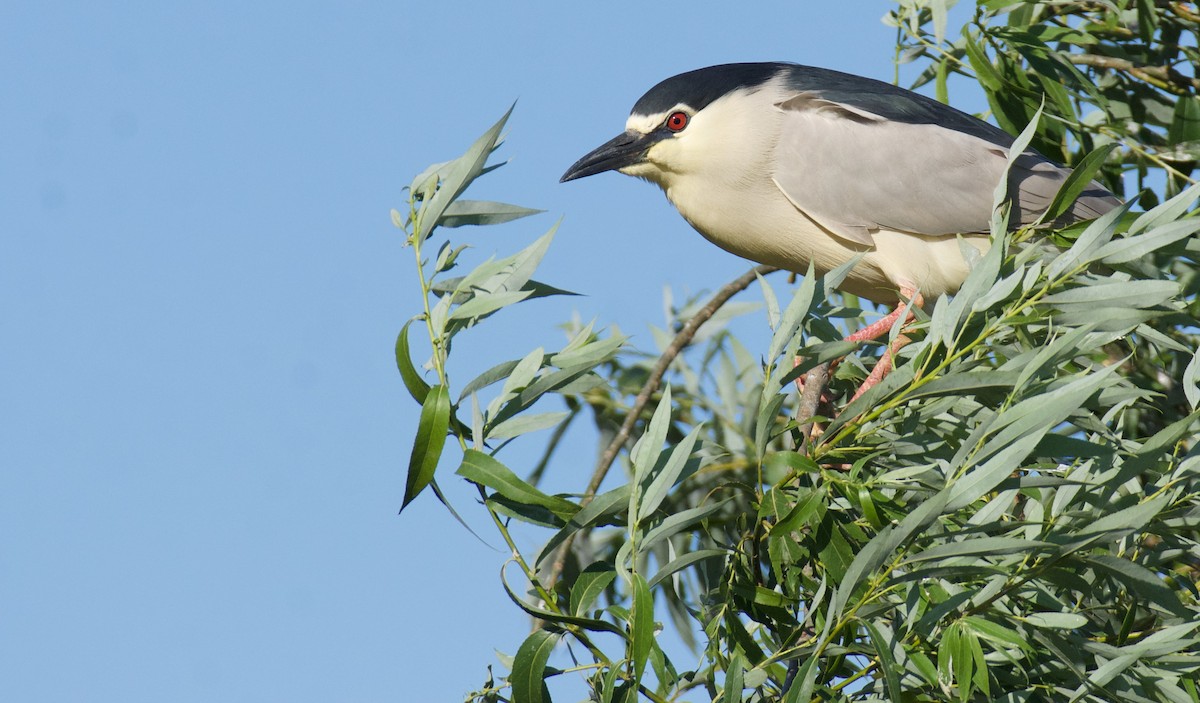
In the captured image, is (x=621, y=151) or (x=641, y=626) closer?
(x=641, y=626)

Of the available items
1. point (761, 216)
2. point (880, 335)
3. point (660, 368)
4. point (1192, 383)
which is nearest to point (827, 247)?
point (761, 216)

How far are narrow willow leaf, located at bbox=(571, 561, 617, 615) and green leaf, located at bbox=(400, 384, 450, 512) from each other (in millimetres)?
230

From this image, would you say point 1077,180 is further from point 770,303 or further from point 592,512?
point 592,512

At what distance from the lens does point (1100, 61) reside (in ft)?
9.71

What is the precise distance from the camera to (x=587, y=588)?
1582mm

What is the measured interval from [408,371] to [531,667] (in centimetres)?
40

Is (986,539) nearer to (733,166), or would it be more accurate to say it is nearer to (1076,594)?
(1076,594)

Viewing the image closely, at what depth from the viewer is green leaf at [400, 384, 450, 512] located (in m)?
1.54

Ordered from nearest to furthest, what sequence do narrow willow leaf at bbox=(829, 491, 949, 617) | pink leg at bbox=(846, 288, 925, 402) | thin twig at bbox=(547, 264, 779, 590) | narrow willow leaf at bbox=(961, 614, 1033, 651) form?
narrow willow leaf at bbox=(829, 491, 949, 617), narrow willow leaf at bbox=(961, 614, 1033, 651), pink leg at bbox=(846, 288, 925, 402), thin twig at bbox=(547, 264, 779, 590)

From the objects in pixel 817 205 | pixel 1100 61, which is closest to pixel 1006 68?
pixel 1100 61

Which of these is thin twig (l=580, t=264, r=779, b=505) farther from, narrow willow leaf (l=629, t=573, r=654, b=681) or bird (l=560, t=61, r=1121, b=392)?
narrow willow leaf (l=629, t=573, r=654, b=681)

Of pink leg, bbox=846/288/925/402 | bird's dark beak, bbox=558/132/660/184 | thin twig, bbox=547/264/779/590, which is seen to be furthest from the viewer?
bird's dark beak, bbox=558/132/660/184

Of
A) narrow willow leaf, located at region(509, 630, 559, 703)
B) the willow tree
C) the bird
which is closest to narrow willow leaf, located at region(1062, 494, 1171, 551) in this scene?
the willow tree

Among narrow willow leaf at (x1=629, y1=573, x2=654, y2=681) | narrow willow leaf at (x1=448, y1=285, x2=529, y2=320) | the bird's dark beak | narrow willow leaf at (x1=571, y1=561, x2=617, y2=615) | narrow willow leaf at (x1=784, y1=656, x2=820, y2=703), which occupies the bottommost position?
narrow willow leaf at (x1=784, y1=656, x2=820, y2=703)
